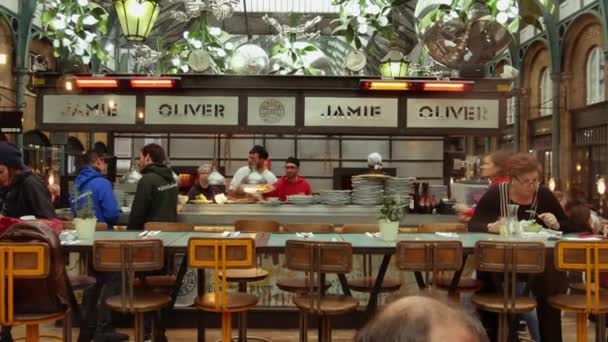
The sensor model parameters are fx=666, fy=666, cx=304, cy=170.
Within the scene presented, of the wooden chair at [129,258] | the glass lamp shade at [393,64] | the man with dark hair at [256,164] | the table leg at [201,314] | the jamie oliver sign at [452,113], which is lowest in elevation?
the table leg at [201,314]

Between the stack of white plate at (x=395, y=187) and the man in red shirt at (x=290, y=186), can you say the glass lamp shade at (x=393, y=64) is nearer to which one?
the man in red shirt at (x=290, y=186)

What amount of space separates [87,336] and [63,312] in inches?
32.2

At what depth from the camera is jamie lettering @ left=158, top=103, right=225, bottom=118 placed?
733 centimetres

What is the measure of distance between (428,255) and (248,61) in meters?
3.97

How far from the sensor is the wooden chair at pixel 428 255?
3900 mm

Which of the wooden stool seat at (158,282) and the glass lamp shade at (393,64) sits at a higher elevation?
the glass lamp shade at (393,64)

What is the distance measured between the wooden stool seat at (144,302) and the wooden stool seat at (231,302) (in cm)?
21

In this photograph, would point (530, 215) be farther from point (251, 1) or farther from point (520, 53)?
point (520, 53)

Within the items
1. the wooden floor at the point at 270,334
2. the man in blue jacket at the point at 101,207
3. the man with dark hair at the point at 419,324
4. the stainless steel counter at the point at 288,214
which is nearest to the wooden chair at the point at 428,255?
the wooden floor at the point at 270,334

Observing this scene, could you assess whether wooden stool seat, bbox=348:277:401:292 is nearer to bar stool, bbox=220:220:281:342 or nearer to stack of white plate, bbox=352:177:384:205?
bar stool, bbox=220:220:281:342

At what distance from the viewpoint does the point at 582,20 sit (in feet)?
50.3

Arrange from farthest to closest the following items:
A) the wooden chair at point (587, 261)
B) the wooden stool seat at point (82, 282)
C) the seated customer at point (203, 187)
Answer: the seated customer at point (203, 187), the wooden stool seat at point (82, 282), the wooden chair at point (587, 261)

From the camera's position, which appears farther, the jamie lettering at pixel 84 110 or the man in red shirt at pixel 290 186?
the man in red shirt at pixel 290 186

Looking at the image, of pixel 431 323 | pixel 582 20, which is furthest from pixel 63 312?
pixel 582 20
